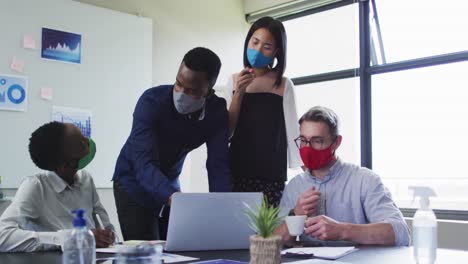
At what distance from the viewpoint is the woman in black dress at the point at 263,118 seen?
2168 millimetres

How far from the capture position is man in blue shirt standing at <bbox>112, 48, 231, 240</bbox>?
187 centimetres

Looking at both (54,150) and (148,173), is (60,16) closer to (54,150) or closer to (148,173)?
(54,150)

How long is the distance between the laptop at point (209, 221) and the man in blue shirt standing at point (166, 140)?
30 centimetres

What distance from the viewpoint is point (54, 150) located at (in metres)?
1.96

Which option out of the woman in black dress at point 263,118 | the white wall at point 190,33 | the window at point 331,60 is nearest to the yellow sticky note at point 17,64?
the white wall at point 190,33

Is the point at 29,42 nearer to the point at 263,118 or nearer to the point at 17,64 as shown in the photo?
the point at 17,64

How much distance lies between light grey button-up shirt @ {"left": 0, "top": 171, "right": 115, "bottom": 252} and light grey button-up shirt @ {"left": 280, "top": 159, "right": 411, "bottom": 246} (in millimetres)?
788

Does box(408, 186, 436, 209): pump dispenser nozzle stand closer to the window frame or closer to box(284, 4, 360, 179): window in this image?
box(284, 4, 360, 179): window

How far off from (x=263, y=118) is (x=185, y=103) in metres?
0.40

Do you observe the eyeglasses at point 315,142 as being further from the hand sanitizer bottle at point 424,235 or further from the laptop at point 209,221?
the hand sanitizer bottle at point 424,235

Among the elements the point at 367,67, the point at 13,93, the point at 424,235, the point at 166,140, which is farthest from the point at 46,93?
the point at 424,235

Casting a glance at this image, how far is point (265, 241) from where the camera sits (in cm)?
108

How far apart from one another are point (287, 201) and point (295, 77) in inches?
113

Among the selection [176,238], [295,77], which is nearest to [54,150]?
[176,238]
